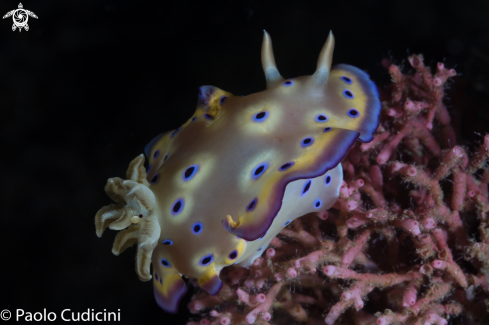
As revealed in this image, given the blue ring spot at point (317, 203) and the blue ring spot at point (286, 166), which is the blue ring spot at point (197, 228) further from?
the blue ring spot at point (317, 203)

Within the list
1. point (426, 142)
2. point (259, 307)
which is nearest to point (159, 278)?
point (259, 307)

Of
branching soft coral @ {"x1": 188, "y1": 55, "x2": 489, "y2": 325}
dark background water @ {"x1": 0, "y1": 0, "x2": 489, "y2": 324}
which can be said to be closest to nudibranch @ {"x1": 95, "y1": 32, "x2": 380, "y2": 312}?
branching soft coral @ {"x1": 188, "y1": 55, "x2": 489, "y2": 325}

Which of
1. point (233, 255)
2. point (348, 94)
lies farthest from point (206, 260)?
point (348, 94)

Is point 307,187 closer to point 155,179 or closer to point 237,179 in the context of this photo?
point 237,179

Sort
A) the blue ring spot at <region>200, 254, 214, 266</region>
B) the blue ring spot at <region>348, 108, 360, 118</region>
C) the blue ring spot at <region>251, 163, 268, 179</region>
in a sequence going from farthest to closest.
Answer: the blue ring spot at <region>348, 108, 360, 118</region>, the blue ring spot at <region>200, 254, 214, 266</region>, the blue ring spot at <region>251, 163, 268, 179</region>

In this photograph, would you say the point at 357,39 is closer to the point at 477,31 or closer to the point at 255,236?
the point at 477,31

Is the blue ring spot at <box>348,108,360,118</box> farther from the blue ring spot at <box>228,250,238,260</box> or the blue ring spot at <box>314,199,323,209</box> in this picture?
the blue ring spot at <box>228,250,238,260</box>
